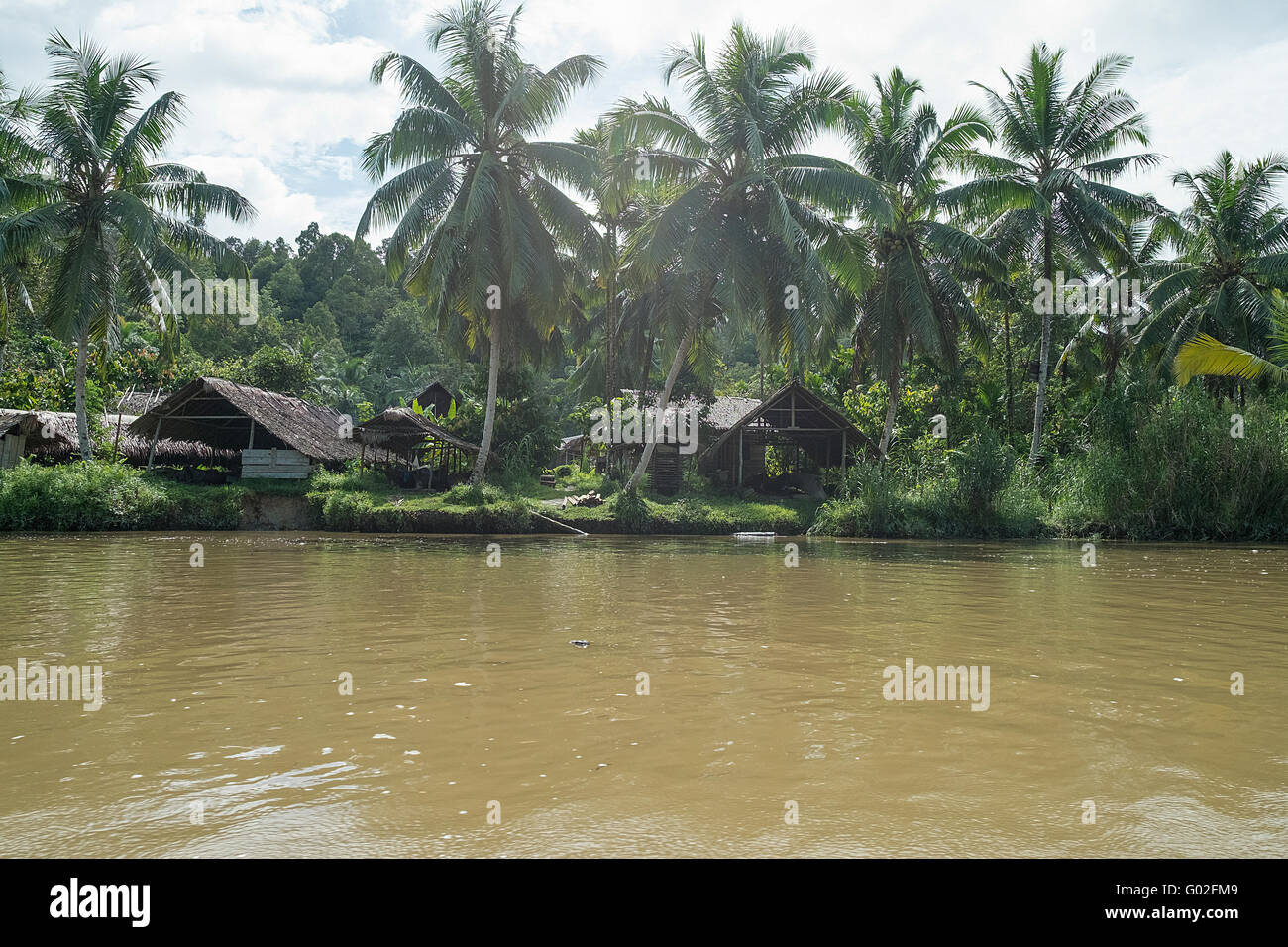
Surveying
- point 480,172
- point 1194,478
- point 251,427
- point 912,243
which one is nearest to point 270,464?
point 251,427

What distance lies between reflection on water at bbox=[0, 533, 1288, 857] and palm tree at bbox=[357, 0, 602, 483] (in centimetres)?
1398

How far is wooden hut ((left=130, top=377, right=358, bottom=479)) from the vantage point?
2505 centimetres

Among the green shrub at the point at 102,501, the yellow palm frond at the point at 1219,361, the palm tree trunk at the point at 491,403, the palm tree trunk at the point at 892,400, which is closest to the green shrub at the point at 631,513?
the palm tree trunk at the point at 491,403

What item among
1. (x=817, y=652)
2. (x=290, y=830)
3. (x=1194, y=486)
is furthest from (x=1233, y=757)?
(x=1194, y=486)

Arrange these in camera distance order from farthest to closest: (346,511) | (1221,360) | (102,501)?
(346,511)
(102,501)
(1221,360)

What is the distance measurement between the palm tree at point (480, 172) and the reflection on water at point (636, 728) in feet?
45.9

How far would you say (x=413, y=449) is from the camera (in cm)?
2994

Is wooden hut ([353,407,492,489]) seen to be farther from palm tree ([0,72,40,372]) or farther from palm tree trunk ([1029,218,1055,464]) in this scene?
palm tree trunk ([1029,218,1055,464])

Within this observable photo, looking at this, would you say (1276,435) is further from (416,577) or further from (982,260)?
(416,577)

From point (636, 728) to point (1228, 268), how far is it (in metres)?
27.3

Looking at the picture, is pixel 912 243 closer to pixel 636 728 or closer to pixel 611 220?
pixel 611 220

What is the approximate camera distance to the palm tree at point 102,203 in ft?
66.3

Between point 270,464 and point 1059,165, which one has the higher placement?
point 1059,165

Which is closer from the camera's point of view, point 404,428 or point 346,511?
point 346,511
